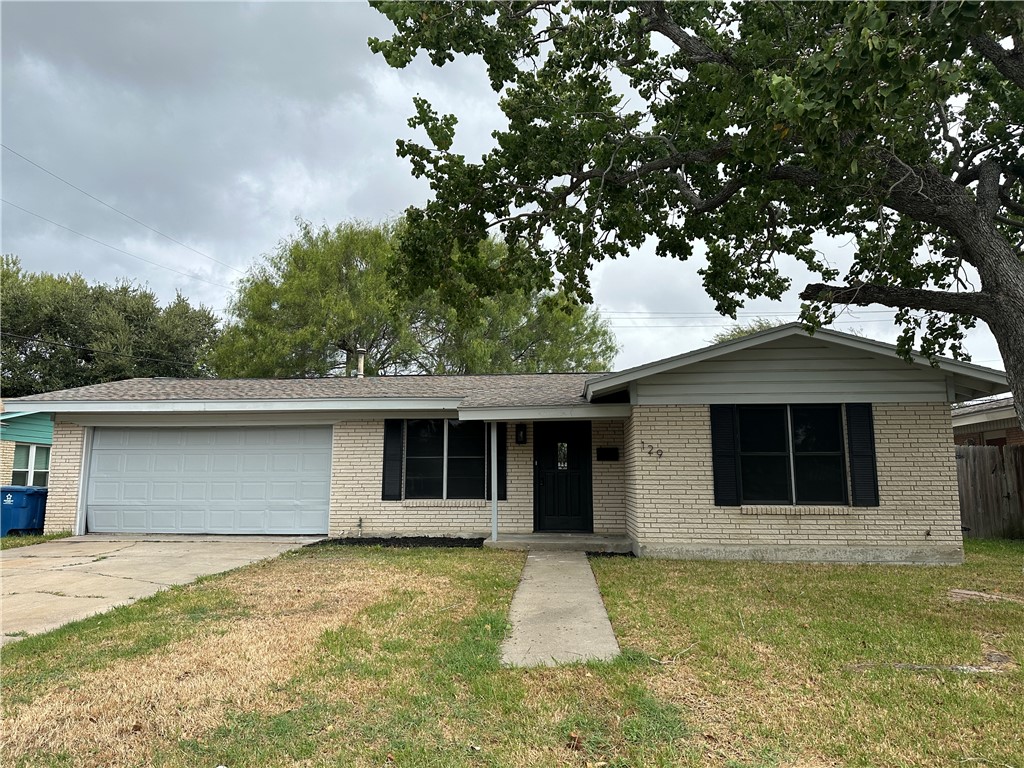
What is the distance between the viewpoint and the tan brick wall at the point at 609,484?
1115cm

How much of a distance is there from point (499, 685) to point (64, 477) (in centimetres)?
1167

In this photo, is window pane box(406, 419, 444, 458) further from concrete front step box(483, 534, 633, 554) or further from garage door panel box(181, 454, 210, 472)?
garage door panel box(181, 454, 210, 472)

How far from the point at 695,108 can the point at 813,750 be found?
24.0 ft

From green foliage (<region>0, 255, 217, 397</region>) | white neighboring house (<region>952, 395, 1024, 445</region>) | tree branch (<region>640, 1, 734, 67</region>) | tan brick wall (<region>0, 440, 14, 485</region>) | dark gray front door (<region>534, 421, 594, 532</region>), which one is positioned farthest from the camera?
green foliage (<region>0, 255, 217, 397</region>)

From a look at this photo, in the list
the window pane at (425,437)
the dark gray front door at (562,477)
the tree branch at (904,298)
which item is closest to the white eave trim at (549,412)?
the dark gray front door at (562,477)

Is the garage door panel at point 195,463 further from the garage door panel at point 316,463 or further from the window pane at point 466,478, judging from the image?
the window pane at point 466,478

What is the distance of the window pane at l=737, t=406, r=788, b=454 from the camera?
933cm

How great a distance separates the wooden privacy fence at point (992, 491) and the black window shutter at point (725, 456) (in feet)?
19.2

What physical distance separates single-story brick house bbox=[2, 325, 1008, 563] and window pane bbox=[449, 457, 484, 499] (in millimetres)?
37

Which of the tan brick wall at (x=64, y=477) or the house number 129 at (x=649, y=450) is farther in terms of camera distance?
the tan brick wall at (x=64, y=477)

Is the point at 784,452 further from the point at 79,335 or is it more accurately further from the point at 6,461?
the point at 79,335

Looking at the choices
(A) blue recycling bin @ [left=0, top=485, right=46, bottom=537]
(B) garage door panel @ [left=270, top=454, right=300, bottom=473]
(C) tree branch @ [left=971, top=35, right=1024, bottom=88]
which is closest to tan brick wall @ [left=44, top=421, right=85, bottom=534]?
(A) blue recycling bin @ [left=0, top=485, right=46, bottom=537]

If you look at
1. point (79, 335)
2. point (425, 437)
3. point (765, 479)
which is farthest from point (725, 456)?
point (79, 335)

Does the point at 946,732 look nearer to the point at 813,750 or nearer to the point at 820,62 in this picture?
the point at 813,750
